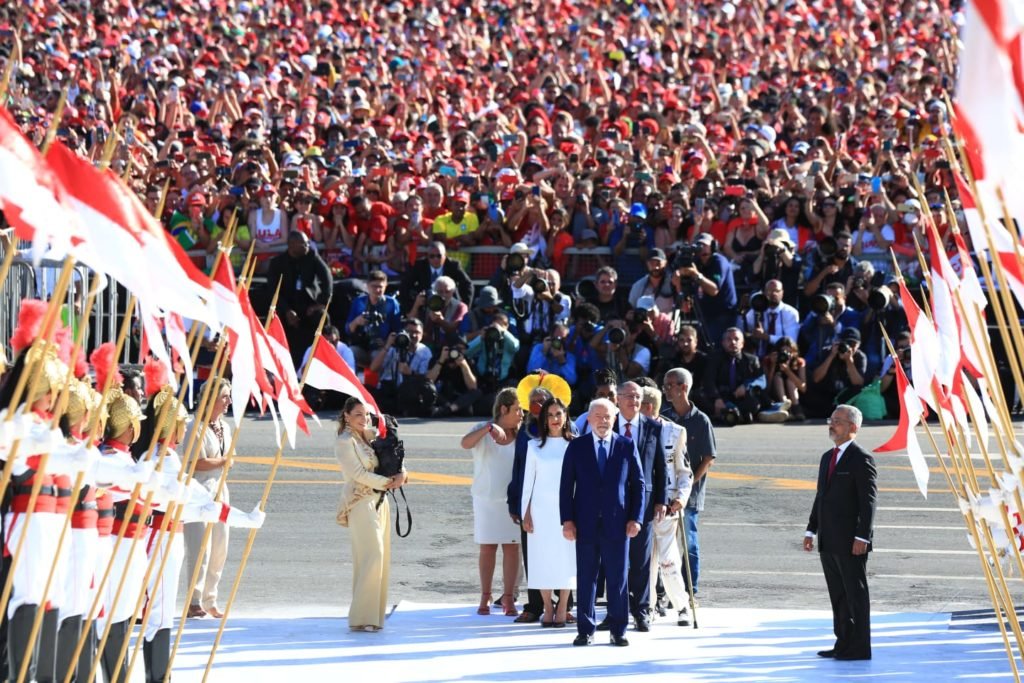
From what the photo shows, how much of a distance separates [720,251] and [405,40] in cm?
1281

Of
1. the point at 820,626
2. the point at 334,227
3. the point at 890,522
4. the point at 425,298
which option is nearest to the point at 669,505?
the point at 820,626

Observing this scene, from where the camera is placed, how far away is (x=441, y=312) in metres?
20.3

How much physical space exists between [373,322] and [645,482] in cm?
832

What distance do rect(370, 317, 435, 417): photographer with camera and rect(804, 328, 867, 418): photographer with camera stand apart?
4.04 metres

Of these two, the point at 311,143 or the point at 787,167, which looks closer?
the point at 787,167

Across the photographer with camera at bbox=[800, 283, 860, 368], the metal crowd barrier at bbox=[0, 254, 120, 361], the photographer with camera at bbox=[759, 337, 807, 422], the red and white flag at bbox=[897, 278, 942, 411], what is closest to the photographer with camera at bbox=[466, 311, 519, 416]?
the photographer with camera at bbox=[759, 337, 807, 422]

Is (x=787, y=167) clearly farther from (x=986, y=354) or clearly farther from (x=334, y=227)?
(x=986, y=354)

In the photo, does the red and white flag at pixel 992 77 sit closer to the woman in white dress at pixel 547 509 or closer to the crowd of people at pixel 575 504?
the crowd of people at pixel 575 504

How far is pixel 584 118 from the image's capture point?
2620cm

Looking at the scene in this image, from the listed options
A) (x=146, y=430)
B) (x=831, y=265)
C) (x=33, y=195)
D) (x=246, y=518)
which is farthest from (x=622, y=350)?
(x=33, y=195)

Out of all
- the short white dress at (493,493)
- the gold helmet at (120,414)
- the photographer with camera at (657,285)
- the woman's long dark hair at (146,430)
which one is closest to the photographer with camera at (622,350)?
the photographer with camera at (657,285)

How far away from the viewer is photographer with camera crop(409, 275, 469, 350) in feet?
66.3

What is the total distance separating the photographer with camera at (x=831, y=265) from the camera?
19922 mm

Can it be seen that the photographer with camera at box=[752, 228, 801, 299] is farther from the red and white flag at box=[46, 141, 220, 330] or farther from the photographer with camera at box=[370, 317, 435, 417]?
the red and white flag at box=[46, 141, 220, 330]
